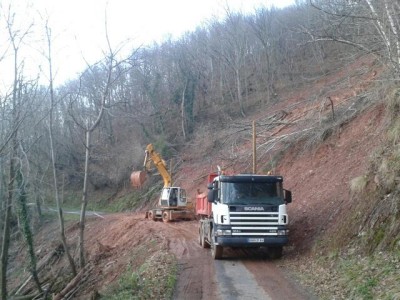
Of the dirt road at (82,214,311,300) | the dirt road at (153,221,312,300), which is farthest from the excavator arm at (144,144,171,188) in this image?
the dirt road at (153,221,312,300)

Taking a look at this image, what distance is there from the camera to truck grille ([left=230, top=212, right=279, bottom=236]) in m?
16.4

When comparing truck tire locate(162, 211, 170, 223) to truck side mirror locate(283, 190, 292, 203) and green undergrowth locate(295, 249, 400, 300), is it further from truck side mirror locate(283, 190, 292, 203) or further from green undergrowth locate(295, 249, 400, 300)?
green undergrowth locate(295, 249, 400, 300)

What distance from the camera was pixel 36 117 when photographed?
81.5 feet

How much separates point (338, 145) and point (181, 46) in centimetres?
4669

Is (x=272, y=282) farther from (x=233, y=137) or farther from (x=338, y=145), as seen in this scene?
(x=233, y=137)

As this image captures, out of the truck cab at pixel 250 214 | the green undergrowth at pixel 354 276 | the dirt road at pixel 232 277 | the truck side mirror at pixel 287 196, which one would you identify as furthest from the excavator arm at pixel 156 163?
the green undergrowth at pixel 354 276

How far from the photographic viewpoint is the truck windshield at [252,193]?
661 inches

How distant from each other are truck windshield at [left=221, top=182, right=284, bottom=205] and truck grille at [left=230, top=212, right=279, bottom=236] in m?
0.41

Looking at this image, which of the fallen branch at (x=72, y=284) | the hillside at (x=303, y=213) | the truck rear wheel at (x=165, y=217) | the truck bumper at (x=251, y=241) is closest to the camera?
the hillside at (x=303, y=213)

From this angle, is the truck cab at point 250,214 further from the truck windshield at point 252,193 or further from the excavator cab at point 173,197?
the excavator cab at point 173,197

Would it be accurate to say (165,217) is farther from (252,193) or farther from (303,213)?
(252,193)

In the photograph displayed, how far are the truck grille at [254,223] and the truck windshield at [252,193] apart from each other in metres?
0.41

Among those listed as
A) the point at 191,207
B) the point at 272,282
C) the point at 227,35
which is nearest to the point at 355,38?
the point at 272,282

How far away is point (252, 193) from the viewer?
55.8 feet
